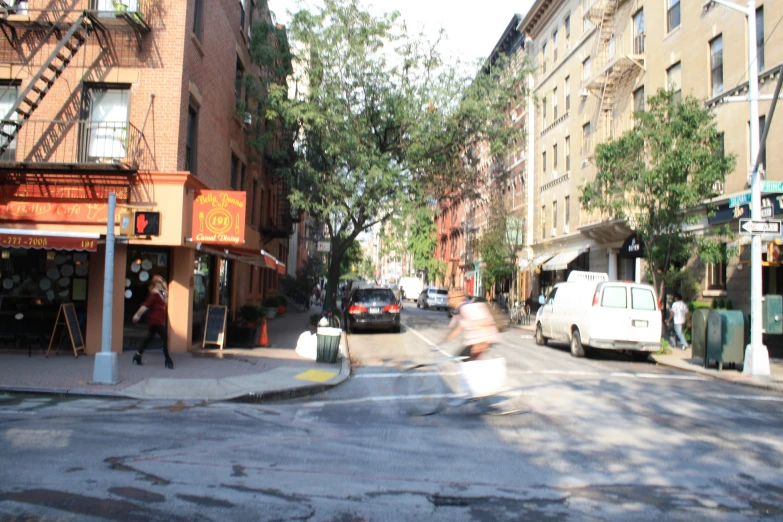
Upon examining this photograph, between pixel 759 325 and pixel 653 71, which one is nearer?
pixel 759 325

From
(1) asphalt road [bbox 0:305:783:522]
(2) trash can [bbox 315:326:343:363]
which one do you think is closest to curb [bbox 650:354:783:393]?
(1) asphalt road [bbox 0:305:783:522]

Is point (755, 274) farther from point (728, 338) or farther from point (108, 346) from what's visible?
point (108, 346)

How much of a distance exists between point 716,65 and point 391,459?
1932 cm

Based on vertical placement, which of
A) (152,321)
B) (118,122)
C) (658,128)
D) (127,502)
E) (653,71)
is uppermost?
(653,71)

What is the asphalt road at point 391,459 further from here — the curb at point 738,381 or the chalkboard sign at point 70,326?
the chalkboard sign at point 70,326

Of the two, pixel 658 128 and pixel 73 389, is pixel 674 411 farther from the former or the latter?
pixel 658 128

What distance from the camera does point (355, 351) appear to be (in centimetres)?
1755

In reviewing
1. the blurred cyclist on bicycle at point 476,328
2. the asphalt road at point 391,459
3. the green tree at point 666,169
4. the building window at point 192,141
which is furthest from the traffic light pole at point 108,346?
the green tree at point 666,169

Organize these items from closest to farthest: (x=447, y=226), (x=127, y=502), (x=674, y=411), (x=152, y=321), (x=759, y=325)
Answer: (x=127, y=502), (x=674, y=411), (x=152, y=321), (x=759, y=325), (x=447, y=226)

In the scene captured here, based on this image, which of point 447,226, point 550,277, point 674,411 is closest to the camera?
point 674,411

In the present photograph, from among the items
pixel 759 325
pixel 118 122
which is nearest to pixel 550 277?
pixel 759 325

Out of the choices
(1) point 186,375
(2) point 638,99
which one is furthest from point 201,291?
(2) point 638,99

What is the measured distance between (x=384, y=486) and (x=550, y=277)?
33.7m

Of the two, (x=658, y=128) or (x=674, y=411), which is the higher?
(x=658, y=128)
